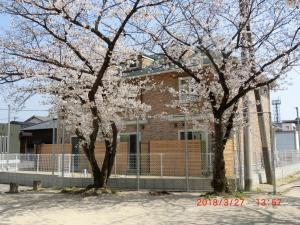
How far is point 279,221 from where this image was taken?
8.38 metres

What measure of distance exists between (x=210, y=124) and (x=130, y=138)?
7221mm

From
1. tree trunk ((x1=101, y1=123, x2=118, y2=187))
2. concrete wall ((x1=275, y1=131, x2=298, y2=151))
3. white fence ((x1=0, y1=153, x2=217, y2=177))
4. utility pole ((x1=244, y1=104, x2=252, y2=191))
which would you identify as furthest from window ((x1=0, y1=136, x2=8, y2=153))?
concrete wall ((x1=275, y1=131, x2=298, y2=151))

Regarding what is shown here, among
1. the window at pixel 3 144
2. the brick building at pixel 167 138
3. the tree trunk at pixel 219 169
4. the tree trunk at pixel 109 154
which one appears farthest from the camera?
the window at pixel 3 144

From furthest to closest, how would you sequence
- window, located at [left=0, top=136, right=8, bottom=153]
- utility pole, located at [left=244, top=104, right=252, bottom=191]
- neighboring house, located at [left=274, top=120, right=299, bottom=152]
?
1. neighboring house, located at [left=274, top=120, right=299, bottom=152]
2. window, located at [left=0, top=136, right=8, bottom=153]
3. utility pole, located at [left=244, top=104, right=252, bottom=191]

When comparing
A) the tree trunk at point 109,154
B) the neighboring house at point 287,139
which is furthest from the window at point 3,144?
the neighboring house at point 287,139

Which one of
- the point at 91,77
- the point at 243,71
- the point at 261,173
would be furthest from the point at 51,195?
the point at 261,173

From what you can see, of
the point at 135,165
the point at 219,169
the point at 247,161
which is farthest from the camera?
the point at 135,165

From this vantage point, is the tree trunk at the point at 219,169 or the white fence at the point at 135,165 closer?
the tree trunk at the point at 219,169

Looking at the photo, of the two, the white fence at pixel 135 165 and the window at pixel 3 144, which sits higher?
the window at pixel 3 144

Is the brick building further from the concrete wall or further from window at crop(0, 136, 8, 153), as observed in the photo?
the concrete wall

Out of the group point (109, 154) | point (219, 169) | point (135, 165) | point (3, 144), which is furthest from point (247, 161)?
point (3, 144)

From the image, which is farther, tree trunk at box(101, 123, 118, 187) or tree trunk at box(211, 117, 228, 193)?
tree trunk at box(101, 123, 118, 187)

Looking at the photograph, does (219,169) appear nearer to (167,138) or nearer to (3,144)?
(167,138)

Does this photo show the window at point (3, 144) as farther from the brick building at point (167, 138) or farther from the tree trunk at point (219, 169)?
the tree trunk at point (219, 169)
